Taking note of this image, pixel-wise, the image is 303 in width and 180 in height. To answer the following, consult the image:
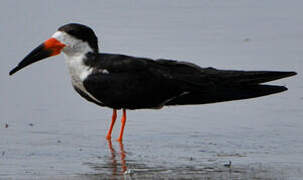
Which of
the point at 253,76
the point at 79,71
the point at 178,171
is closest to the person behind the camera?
the point at 178,171

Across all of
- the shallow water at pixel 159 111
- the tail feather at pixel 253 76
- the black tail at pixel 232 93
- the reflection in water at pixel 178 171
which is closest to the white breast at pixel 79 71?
the shallow water at pixel 159 111

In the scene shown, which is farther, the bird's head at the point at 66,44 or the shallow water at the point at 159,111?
the bird's head at the point at 66,44

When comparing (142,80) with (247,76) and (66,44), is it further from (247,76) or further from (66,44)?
(247,76)

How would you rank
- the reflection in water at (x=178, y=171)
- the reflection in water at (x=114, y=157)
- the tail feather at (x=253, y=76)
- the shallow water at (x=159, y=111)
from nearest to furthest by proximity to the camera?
the reflection in water at (x=178, y=171) → the reflection in water at (x=114, y=157) → the shallow water at (x=159, y=111) → the tail feather at (x=253, y=76)

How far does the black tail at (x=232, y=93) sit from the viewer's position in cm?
710

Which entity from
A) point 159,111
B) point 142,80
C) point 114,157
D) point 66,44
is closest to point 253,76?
point 142,80

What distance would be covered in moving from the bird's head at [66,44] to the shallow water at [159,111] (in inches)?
23.2

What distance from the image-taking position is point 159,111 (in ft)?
26.3

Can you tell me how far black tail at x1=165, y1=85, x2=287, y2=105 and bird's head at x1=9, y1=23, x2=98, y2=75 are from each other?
37.1 inches

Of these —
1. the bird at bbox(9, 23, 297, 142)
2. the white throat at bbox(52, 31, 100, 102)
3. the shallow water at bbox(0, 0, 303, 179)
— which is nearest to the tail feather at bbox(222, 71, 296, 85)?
the bird at bbox(9, 23, 297, 142)

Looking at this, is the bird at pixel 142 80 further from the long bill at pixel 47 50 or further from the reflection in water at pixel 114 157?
the reflection in water at pixel 114 157

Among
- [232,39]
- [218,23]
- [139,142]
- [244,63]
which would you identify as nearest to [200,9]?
[218,23]

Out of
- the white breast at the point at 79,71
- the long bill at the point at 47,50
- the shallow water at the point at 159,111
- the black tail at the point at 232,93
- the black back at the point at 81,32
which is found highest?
the black back at the point at 81,32

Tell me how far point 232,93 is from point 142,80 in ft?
2.41
